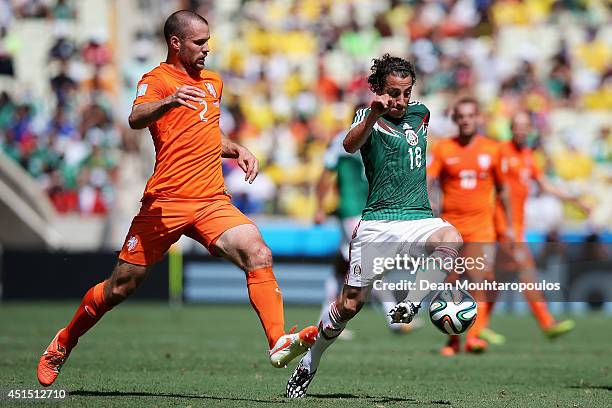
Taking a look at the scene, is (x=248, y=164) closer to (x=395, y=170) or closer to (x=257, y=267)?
(x=257, y=267)

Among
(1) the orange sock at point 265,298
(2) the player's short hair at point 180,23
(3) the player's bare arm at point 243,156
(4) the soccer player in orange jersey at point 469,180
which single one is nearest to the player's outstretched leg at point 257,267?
(1) the orange sock at point 265,298

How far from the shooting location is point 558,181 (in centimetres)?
2200

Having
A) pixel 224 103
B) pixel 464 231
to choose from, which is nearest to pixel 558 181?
pixel 224 103

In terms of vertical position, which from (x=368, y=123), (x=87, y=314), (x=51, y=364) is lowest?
(x=51, y=364)

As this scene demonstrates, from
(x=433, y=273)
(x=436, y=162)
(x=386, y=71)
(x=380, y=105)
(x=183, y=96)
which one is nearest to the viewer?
(x=380, y=105)

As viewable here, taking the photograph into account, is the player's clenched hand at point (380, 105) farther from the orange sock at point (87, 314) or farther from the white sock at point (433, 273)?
the orange sock at point (87, 314)

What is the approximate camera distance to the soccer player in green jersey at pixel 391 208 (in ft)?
26.2

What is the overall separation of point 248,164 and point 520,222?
6141 mm

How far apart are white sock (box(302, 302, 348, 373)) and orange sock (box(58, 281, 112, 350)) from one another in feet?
4.93

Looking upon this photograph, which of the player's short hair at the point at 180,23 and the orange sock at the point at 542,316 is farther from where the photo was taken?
the orange sock at the point at 542,316

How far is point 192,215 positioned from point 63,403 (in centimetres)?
158

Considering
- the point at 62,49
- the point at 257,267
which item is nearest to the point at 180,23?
the point at 257,267

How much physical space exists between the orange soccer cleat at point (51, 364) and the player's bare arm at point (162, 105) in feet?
5.93

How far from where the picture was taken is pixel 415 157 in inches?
324
